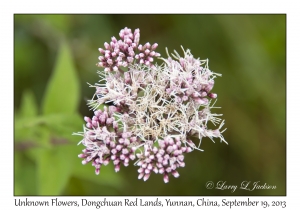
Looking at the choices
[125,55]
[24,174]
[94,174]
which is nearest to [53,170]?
[94,174]

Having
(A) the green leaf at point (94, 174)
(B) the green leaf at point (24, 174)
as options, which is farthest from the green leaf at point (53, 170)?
(B) the green leaf at point (24, 174)

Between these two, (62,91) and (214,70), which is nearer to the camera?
(62,91)

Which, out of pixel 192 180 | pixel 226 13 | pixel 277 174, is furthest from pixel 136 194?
pixel 226 13

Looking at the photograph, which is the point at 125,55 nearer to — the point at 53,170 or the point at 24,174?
the point at 53,170

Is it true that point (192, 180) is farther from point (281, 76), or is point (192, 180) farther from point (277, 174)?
point (281, 76)

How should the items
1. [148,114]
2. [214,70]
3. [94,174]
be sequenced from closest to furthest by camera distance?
1. [148,114]
2. [94,174]
3. [214,70]

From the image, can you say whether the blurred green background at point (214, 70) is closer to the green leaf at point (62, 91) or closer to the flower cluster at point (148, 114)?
the green leaf at point (62, 91)

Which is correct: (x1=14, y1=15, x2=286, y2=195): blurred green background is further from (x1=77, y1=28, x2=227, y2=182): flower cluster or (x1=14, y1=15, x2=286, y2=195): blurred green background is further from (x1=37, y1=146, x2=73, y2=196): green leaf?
(x1=77, y1=28, x2=227, y2=182): flower cluster
